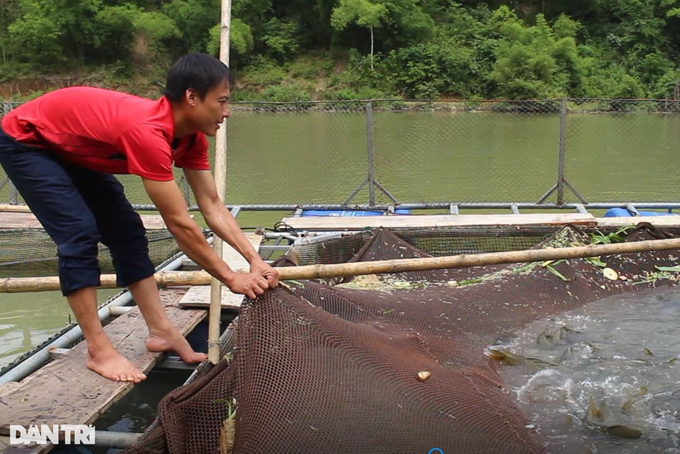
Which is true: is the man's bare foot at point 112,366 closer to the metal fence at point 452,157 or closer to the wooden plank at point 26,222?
the wooden plank at point 26,222

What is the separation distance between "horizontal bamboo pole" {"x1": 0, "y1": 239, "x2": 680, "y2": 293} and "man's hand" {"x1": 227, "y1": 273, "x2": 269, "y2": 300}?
0.14 metres

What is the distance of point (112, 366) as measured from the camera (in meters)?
2.63

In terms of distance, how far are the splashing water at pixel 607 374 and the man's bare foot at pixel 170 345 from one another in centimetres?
149

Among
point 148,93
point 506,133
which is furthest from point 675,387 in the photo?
point 148,93

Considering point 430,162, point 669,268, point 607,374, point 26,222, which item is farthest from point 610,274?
point 430,162

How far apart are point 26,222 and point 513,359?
4567 millimetres

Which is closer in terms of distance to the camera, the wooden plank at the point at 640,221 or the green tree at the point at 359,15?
the wooden plank at the point at 640,221

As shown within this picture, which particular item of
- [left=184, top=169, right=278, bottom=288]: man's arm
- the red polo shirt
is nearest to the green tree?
[left=184, top=169, right=278, bottom=288]: man's arm

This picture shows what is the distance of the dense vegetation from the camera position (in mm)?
25406

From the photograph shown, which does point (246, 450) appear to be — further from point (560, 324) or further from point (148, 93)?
point (148, 93)

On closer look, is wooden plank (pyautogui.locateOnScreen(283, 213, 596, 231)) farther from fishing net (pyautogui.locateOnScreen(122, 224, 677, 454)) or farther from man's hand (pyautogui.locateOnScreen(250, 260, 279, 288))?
man's hand (pyautogui.locateOnScreen(250, 260, 279, 288))

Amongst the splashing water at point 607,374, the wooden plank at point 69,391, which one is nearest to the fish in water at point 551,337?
the splashing water at point 607,374

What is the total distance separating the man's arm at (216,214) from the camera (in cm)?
254

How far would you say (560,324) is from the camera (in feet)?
11.9
